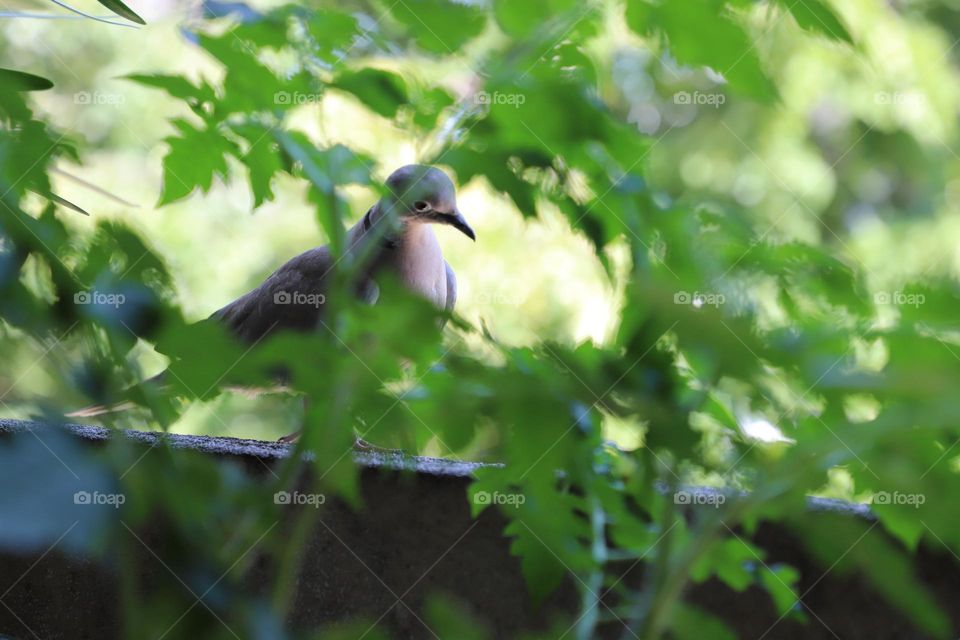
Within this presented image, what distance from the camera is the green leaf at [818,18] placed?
486 mm

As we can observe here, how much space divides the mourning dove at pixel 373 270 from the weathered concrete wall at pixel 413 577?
0.84ft

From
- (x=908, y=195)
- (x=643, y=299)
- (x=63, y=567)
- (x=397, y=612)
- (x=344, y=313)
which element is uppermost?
(x=643, y=299)

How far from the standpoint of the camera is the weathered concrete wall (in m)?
0.73

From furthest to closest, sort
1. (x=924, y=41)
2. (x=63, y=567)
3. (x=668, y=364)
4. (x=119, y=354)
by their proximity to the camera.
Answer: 1. (x=924, y=41)
2. (x=63, y=567)
3. (x=668, y=364)
4. (x=119, y=354)

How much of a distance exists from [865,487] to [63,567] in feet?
1.87

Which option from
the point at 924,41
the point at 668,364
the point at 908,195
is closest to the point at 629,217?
the point at 668,364

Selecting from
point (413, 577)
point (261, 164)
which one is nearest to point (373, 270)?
point (413, 577)

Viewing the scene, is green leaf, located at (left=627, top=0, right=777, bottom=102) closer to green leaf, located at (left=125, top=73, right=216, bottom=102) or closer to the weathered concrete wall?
green leaf, located at (left=125, top=73, right=216, bottom=102)

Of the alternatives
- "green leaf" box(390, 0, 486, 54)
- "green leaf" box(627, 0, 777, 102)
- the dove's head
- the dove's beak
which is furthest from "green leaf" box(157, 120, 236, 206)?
the dove's beak

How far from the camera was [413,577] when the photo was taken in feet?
2.80

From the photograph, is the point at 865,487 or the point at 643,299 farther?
the point at 865,487

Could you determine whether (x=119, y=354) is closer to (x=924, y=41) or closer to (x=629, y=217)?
(x=629, y=217)

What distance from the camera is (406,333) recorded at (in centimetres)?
42

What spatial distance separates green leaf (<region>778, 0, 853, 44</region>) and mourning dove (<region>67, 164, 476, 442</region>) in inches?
18.7
